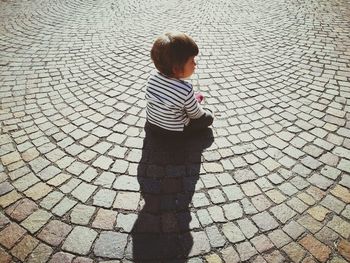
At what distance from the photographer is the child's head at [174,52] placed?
2.66 meters

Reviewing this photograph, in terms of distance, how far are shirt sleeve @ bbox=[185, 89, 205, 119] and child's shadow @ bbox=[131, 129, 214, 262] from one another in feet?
1.16

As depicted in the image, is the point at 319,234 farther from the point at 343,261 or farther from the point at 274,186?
the point at 274,186

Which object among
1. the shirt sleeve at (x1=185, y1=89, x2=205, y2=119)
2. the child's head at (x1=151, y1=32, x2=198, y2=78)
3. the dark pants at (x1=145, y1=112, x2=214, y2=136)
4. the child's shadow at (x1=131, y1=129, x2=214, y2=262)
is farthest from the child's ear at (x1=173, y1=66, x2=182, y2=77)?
the child's shadow at (x1=131, y1=129, x2=214, y2=262)

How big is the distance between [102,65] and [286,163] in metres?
3.58

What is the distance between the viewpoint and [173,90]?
2.88m

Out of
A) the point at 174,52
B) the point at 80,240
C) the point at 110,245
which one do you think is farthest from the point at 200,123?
the point at 80,240

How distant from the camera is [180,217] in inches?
99.9

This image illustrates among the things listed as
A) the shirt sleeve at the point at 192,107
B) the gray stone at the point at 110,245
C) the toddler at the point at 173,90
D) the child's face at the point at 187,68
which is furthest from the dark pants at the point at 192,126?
the gray stone at the point at 110,245

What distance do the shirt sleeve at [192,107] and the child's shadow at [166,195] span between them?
35cm

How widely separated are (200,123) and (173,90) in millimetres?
647

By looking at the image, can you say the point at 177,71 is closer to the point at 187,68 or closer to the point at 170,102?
the point at 187,68

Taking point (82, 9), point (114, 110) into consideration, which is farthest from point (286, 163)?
point (82, 9)

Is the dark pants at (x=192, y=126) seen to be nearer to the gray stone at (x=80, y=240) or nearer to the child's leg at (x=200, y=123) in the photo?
the child's leg at (x=200, y=123)

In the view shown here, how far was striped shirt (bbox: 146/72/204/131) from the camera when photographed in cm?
290
